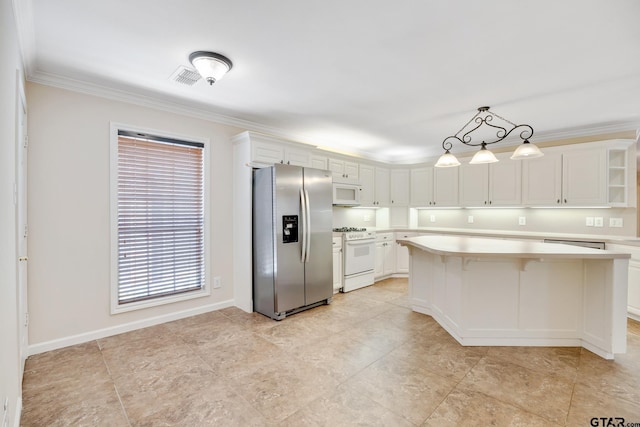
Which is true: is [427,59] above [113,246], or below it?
above

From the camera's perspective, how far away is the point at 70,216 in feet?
9.02

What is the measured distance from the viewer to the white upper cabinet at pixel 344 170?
4805 millimetres

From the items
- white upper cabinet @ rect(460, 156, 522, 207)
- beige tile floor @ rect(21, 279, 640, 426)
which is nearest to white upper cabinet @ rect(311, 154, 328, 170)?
beige tile floor @ rect(21, 279, 640, 426)

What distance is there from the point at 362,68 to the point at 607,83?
2.33 m

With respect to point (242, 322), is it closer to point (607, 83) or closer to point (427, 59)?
point (427, 59)

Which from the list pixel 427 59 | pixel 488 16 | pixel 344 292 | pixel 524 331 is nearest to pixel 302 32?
pixel 427 59

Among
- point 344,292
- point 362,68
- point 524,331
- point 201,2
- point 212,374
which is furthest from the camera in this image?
point 344,292

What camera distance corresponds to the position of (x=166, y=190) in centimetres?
335

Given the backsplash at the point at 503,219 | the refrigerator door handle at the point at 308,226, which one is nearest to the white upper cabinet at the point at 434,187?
the backsplash at the point at 503,219

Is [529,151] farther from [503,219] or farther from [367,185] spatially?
[367,185]

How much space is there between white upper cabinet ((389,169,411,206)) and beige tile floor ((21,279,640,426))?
3.19 m

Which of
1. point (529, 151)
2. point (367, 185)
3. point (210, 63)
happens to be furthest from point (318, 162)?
point (529, 151)

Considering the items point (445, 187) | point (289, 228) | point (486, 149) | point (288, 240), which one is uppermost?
point (486, 149)

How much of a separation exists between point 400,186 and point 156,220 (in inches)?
173
